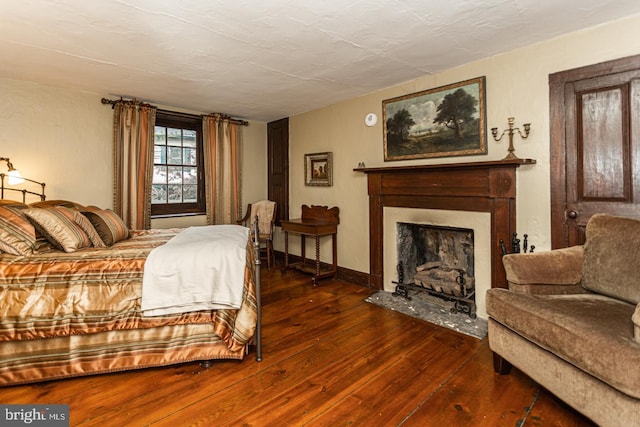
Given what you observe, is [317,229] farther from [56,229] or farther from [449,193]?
[56,229]

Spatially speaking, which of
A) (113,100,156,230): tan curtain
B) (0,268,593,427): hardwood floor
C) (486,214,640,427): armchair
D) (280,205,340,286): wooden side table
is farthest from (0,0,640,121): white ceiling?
(0,268,593,427): hardwood floor

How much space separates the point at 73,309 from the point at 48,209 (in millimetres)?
879

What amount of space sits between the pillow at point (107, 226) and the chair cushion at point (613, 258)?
137 inches

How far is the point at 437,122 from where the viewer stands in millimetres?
3189

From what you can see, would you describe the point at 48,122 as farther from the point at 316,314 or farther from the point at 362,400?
the point at 362,400

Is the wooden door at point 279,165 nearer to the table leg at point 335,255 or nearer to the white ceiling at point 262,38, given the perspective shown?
the table leg at point 335,255

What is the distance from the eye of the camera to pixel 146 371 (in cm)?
209

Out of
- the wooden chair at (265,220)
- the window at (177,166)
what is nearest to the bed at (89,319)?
the window at (177,166)

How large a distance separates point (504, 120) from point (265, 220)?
11.0 feet

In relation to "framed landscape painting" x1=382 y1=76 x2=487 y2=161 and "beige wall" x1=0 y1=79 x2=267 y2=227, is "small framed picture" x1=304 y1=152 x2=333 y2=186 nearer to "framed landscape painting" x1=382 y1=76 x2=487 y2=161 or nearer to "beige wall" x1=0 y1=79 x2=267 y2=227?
"framed landscape painting" x1=382 y1=76 x2=487 y2=161

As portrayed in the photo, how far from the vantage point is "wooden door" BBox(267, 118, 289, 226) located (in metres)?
5.11

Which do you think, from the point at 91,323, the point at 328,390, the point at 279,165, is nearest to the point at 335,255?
the point at 279,165

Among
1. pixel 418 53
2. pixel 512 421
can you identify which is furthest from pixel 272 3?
pixel 512 421

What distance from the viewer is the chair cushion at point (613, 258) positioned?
5.86 ft
